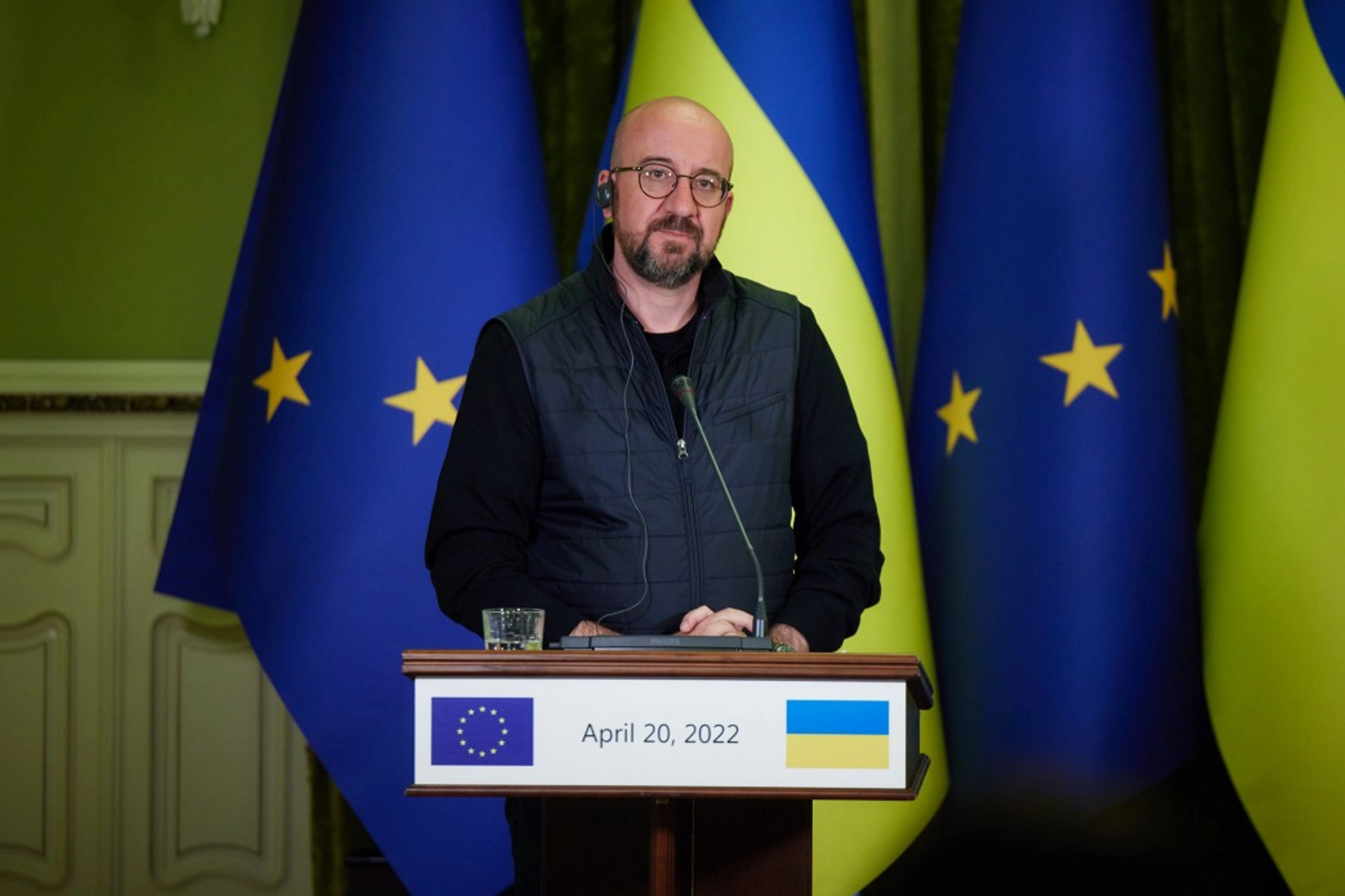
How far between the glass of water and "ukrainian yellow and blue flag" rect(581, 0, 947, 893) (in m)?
1.51

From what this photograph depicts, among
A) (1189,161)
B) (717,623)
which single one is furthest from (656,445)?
(1189,161)

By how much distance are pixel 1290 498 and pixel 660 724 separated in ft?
6.52

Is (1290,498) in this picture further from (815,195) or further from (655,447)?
(655,447)

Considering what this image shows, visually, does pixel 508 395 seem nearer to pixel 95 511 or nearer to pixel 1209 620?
pixel 1209 620

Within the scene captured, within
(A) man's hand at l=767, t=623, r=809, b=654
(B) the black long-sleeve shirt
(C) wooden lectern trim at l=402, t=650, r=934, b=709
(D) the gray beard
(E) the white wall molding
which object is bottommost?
(A) man's hand at l=767, t=623, r=809, b=654

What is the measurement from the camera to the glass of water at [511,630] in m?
1.60

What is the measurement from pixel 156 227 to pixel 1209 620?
2.51 m

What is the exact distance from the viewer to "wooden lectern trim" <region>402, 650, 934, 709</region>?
4.79 feet

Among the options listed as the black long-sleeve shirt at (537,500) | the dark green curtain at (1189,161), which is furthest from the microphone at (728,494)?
the dark green curtain at (1189,161)

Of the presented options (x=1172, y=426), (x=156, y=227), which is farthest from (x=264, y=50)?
(x=1172, y=426)

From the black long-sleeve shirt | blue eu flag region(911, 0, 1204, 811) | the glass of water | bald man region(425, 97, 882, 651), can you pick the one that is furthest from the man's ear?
blue eu flag region(911, 0, 1204, 811)

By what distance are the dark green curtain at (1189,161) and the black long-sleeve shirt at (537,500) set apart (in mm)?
1421

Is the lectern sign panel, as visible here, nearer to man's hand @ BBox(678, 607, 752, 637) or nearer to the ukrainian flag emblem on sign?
the ukrainian flag emblem on sign

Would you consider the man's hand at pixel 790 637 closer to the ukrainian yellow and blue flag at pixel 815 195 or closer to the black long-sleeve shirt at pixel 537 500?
the black long-sleeve shirt at pixel 537 500
